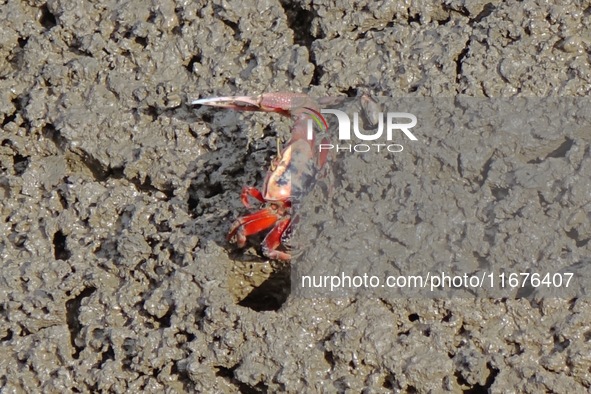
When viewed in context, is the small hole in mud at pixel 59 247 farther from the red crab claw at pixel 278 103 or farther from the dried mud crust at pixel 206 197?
the red crab claw at pixel 278 103

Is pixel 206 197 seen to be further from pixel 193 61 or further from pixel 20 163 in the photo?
pixel 20 163

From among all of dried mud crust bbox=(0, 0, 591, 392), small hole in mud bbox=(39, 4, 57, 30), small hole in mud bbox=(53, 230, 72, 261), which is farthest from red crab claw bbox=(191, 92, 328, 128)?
small hole in mud bbox=(39, 4, 57, 30)

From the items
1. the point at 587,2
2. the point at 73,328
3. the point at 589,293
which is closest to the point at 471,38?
the point at 587,2

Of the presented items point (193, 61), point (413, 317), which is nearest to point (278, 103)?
point (193, 61)

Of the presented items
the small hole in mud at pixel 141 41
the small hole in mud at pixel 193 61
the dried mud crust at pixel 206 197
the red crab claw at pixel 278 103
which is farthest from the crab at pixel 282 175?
the small hole in mud at pixel 141 41

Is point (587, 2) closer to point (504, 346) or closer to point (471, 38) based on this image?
point (471, 38)

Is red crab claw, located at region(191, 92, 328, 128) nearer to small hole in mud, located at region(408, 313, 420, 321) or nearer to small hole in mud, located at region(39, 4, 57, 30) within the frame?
small hole in mud, located at region(408, 313, 420, 321)

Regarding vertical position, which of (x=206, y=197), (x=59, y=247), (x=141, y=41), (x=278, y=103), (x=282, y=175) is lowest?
(x=59, y=247)

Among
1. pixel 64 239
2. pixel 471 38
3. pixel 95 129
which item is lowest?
pixel 64 239
